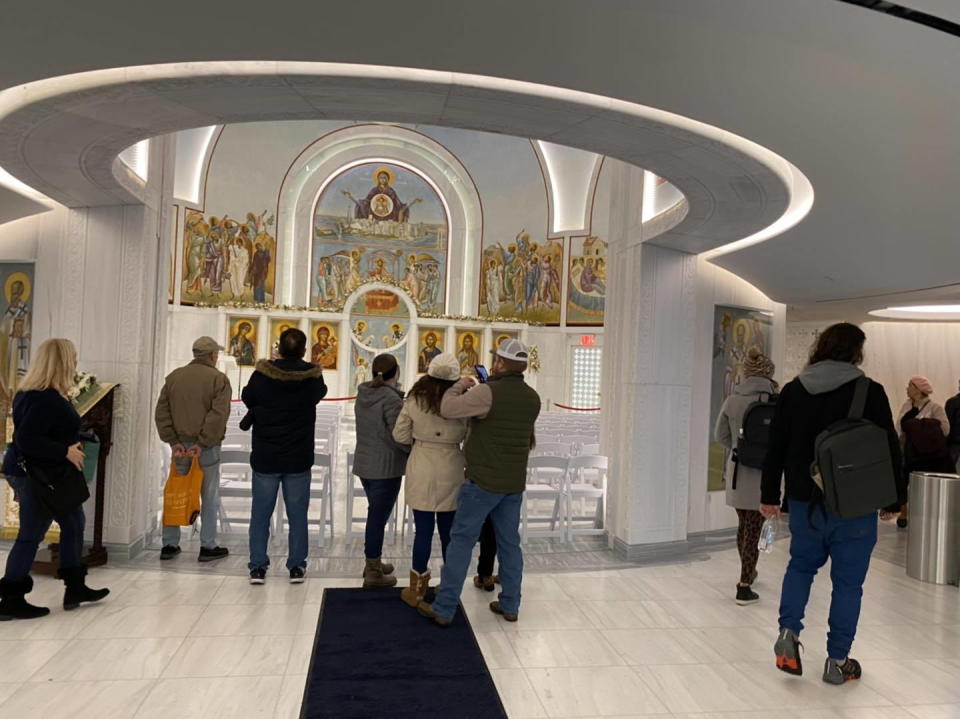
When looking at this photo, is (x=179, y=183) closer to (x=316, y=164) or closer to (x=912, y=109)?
(x=316, y=164)

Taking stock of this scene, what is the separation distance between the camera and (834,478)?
346cm

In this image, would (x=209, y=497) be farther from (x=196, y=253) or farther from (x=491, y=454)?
(x=196, y=253)

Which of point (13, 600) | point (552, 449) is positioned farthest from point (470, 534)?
point (552, 449)

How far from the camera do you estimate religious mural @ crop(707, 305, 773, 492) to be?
301 inches

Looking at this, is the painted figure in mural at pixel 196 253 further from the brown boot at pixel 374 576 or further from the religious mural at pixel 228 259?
the brown boot at pixel 374 576

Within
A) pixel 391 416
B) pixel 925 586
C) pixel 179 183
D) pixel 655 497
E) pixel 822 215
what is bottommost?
pixel 925 586

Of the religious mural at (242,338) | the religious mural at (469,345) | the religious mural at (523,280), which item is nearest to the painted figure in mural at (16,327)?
the religious mural at (242,338)

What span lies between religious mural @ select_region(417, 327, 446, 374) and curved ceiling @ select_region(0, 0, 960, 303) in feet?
55.9

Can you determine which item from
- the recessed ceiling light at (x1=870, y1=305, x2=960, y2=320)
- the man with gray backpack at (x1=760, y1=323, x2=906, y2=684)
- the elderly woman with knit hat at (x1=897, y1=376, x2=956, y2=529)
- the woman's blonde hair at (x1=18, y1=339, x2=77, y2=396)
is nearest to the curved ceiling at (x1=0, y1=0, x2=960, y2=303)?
the man with gray backpack at (x1=760, y1=323, x2=906, y2=684)

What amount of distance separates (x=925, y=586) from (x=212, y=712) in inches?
221

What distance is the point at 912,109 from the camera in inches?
132

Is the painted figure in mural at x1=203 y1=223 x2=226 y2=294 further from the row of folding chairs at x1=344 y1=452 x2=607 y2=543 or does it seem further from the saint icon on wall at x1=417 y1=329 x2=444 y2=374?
the row of folding chairs at x1=344 y1=452 x2=607 y2=543

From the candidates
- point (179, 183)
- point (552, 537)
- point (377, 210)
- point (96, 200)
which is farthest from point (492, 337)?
point (96, 200)

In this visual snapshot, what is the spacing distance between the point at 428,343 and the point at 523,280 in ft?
12.3
